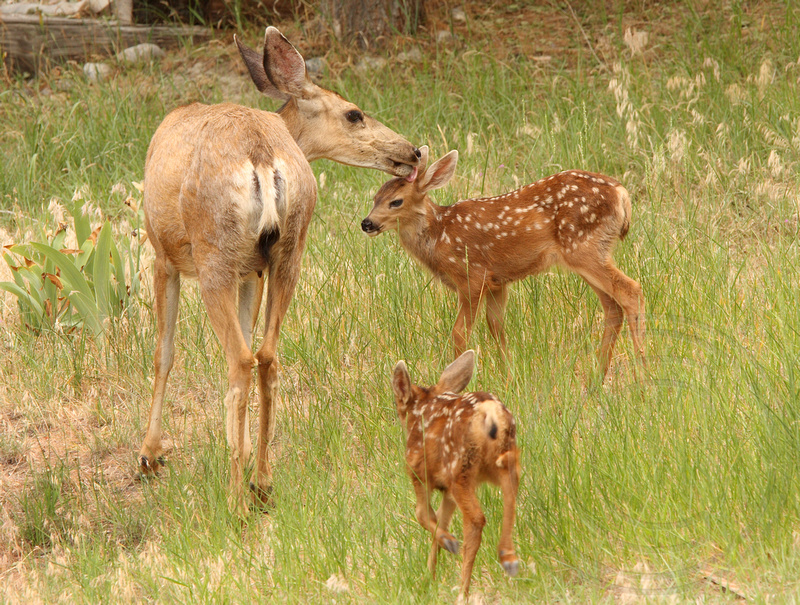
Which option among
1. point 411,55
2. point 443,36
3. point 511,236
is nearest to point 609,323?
point 511,236

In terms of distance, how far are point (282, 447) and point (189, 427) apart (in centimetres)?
87

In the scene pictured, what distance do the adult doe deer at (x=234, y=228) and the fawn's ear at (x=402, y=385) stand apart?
91 centimetres

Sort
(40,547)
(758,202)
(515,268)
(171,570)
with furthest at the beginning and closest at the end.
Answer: (758,202) < (515,268) < (40,547) < (171,570)

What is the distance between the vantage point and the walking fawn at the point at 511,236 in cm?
541

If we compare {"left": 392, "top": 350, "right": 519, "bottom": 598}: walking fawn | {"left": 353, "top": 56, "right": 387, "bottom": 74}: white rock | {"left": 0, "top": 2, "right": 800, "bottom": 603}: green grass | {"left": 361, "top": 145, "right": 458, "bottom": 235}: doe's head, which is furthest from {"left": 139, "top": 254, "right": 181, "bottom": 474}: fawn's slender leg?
{"left": 353, "top": 56, "right": 387, "bottom": 74}: white rock

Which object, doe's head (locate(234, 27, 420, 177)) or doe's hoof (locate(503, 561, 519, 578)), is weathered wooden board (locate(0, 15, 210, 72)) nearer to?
doe's head (locate(234, 27, 420, 177))

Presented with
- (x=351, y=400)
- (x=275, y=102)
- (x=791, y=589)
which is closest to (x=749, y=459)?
(x=791, y=589)

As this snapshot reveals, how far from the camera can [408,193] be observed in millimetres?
5707

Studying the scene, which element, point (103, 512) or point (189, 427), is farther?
point (189, 427)

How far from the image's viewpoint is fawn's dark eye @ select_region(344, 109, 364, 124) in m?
5.65

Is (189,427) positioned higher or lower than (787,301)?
lower

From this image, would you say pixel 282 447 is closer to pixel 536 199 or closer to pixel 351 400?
pixel 351 400

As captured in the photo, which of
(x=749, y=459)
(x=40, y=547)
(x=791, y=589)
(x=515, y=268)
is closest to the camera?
(x=791, y=589)

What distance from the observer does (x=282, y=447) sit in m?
5.13
